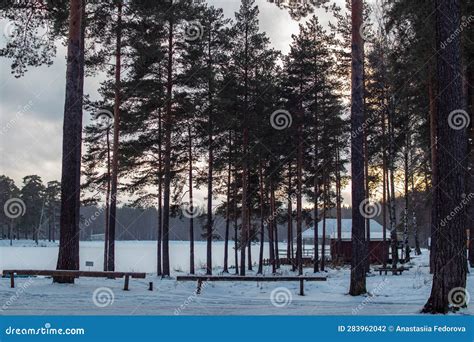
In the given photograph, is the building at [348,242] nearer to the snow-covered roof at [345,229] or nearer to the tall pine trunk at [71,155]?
the snow-covered roof at [345,229]

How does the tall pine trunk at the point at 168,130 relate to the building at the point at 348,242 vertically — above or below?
above

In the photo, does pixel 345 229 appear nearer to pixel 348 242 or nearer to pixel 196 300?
pixel 348 242

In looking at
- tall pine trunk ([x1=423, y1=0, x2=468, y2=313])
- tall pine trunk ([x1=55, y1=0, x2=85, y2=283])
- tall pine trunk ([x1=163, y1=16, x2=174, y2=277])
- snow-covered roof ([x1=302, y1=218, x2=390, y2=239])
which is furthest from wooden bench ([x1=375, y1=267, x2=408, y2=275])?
snow-covered roof ([x1=302, y1=218, x2=390, y2=239])

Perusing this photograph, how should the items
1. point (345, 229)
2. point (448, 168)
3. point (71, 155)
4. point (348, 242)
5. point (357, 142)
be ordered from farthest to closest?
point (345, 229)
point (348, 242)
point (357, 142)
point (71, 155)
point (448, 168)

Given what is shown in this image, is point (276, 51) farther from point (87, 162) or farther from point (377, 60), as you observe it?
point (87, 162)

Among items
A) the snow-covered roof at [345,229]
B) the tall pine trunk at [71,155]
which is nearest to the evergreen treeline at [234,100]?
the tall pine trunk at [71,155]

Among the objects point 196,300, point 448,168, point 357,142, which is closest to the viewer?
point 448,168

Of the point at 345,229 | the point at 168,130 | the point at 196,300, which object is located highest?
the point at 168,130

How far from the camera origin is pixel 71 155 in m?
14.2

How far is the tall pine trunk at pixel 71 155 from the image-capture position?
1413cm

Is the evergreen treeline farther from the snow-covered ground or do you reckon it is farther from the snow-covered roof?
the snow-covered roof

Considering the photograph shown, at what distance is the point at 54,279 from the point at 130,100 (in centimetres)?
1342

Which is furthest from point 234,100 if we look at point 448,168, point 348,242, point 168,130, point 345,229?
point 345,229

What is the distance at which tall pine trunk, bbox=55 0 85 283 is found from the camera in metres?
14.1
